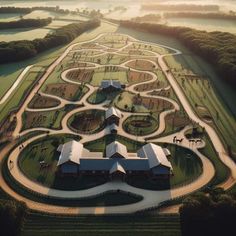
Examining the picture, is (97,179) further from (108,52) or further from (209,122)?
(108,52)

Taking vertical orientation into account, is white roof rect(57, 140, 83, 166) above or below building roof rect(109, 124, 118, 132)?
above

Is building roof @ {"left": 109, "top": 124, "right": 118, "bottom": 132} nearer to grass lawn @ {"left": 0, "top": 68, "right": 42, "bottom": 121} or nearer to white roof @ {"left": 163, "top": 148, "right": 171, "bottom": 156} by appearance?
white roof @ {"left": 163, "top": 148, "right": 171, "bottom": 156}

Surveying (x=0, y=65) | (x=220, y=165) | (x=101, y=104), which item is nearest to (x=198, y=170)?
(x=220, y=165)

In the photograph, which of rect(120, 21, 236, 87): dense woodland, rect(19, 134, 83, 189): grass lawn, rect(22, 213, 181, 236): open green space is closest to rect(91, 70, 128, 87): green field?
rect(120, 21, 236, 87): dense woodland

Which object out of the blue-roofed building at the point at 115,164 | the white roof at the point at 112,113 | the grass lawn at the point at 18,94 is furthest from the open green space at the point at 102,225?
the grass lawn at the point at 18,94

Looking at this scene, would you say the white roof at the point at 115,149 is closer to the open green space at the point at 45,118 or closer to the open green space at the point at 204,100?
the open green space at the point at 45,118

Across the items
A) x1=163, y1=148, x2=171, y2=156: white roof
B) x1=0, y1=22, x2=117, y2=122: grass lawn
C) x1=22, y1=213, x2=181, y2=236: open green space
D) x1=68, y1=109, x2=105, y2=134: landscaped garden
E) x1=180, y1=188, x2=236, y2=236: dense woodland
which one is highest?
x1=180, y1=188, x2=236, y2=236: dense woodland

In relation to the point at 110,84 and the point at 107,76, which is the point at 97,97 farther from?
the point at 107,76
